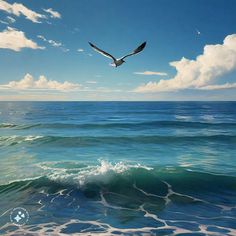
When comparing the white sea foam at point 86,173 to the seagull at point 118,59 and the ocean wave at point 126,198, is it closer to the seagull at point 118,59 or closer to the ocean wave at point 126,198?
the ocean wave at point 126,198

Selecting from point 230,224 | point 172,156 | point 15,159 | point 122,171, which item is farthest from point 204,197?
point 15,159

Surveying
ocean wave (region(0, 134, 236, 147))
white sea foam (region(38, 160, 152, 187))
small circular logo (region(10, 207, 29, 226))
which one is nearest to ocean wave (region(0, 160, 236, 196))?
white sea foam (region(38, 160, 152, 187))

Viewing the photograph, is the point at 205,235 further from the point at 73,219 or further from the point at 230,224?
the point at 73,219

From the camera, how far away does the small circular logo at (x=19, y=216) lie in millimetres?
12219

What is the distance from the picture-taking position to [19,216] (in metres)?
12.9

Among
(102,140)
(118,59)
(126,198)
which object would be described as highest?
(118,59)

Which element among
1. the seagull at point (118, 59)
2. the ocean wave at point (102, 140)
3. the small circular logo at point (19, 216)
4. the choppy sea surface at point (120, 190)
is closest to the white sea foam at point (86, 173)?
the choppy sea surface at point (120, 190)

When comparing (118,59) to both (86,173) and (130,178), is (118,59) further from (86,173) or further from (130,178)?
(86,173)

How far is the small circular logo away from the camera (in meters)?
12.2

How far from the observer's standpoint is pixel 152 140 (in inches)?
1452

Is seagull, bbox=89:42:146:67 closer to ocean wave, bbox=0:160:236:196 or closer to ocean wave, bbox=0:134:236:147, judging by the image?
ocean wave, bbox=0:160:236:196

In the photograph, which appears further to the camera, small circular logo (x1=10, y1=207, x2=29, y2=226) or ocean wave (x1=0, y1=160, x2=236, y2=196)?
ocean wave (x1=0, y1=160, x2=236, y2=196)

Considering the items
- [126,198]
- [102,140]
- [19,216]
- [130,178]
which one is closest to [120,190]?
[126,198]

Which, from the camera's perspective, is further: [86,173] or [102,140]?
[102,140]
